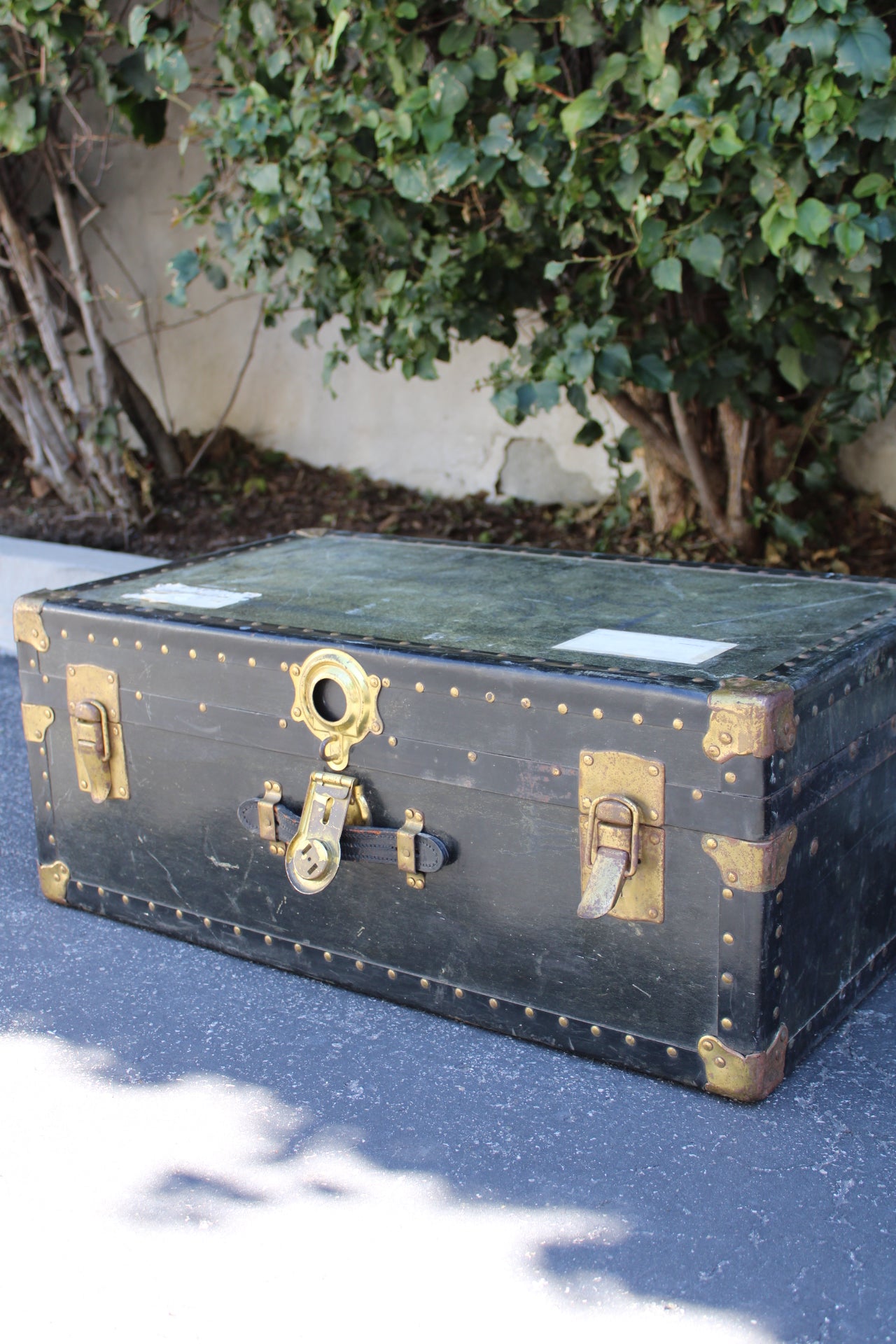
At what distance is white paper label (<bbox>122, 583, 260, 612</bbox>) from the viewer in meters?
1.96

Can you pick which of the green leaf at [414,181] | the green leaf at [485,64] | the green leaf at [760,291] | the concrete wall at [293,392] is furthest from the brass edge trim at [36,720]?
the concrete wall at [293,392]

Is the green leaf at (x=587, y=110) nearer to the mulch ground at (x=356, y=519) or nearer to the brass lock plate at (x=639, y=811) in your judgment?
the mulch ground at (x=356, y=519)

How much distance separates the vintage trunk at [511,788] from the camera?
148cm

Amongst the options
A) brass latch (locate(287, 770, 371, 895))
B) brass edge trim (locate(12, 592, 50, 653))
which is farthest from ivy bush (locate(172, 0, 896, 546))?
brass latch (locate(287, 770, 371, 895))

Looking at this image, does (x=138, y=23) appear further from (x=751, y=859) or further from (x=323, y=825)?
(x=751, y=859)

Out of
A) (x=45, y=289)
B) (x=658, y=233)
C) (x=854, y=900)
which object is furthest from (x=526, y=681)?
(x=45, y=289)

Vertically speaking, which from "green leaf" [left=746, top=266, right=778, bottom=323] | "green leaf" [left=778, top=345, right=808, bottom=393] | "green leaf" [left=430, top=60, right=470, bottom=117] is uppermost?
"green leaf" [left=430, top=60, right=470, bottom=117]

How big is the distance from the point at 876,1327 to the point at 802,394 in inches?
91.1

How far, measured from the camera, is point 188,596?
2008 millimetres

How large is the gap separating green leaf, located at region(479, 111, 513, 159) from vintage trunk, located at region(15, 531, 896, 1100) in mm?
859

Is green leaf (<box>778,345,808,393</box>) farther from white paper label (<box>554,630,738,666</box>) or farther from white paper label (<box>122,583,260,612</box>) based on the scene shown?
white paper label (<box>122,583,260,612</box>)

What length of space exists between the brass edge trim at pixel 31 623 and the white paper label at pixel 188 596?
0.45ft

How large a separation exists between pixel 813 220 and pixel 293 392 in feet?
7.88

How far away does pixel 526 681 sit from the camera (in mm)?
1535
